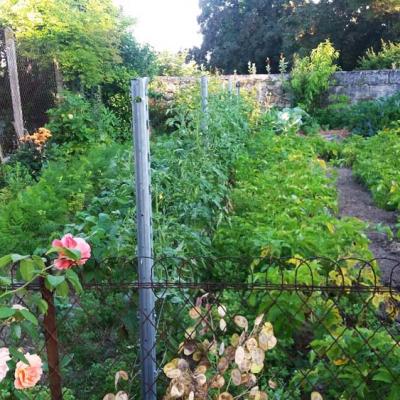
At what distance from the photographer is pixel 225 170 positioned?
5465 mm

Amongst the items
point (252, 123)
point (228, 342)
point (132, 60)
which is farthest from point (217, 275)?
point (132, 60)

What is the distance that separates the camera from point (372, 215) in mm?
5816

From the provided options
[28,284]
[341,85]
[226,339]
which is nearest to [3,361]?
[28,284]

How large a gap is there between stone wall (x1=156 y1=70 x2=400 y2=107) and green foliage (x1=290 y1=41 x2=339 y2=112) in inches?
12.2

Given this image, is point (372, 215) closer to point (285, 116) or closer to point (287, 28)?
point (285, 116)

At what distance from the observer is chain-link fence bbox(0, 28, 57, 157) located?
8.05 meters

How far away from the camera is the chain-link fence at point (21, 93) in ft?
26.4

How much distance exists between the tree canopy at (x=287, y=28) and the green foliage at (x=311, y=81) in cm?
717

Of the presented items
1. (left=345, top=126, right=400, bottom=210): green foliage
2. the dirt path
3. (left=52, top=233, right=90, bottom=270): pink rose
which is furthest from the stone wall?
(left=52, top=233, right=90, bottom=270): pink rose

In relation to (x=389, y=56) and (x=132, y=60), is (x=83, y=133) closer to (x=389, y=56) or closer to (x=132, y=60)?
(x=132, y=60)

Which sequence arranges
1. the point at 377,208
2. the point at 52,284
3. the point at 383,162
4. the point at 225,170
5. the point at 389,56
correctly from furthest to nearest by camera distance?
1. the point at 389,56
2. the point at 383,162
3. the point at 377,208
4. the point at 225,170
5. the point at 52,284

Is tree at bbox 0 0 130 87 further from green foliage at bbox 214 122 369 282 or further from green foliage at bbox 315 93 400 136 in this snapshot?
green foliage at bbox 315 93 400 136

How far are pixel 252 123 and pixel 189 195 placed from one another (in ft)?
19.6

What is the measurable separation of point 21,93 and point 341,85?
8.56 meters
